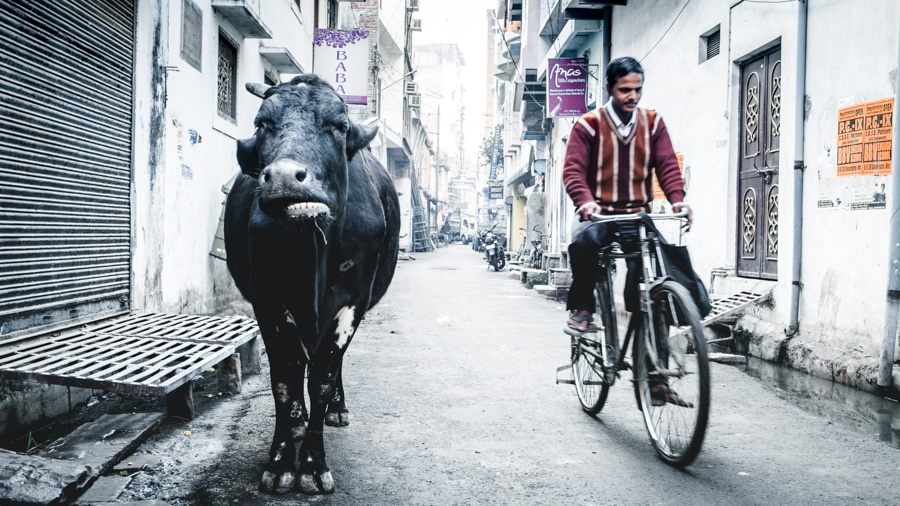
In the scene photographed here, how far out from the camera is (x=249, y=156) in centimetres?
342

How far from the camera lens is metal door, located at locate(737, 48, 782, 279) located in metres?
8.09

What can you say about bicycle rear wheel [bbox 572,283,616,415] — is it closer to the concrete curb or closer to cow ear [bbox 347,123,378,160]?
cow ear [bbox 347,123,378,160]

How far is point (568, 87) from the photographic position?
15961mm

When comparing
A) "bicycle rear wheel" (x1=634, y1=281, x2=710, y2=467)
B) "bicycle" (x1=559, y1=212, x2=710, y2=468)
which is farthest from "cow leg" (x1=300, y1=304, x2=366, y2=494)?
"bicycle rear wheel" (x1=634, y1=281, x2=710, y2=467)

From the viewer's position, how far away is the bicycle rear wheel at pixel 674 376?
3.47m

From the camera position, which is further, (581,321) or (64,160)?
(64,160)

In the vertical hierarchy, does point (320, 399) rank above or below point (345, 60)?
below

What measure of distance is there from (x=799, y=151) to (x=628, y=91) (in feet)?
12.7

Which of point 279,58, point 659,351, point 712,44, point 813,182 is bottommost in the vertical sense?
point 659,351

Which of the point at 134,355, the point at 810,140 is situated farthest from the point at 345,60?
the point at 134,355

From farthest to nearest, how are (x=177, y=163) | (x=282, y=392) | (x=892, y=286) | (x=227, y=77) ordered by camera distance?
1. (x=227, y=77)
2. (x=177, y=163)
3. (x=892, y=286)
4. (x=282, y=392)

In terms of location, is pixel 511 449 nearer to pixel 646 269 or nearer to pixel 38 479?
pixel 646 269

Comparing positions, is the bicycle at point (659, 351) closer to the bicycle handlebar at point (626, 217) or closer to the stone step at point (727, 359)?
the bicycle handlebar at point (626, 217)

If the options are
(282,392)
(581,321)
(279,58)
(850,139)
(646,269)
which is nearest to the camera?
(282,392)
